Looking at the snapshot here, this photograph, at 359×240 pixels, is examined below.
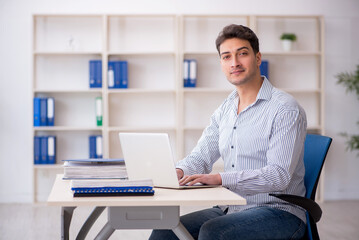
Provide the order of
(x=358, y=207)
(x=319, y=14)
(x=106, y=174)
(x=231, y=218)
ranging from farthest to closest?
1. (x=319, y=14)
2. (x=358, y=207)
3. (x=106, y=174)
4. (x=231, y=218)

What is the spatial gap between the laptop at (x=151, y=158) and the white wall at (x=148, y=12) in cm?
387

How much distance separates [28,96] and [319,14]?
3252 millimetres

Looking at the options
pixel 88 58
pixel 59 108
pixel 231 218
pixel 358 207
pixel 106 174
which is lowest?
pixel 358 207

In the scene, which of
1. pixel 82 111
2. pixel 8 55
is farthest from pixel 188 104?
pixel 8 55

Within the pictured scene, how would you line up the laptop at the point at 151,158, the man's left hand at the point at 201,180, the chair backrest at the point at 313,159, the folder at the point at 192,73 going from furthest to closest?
the folder at the point at 192,73
the chair backrest at the point at 313,159
the man's left hand at the point at 201,180
the laptop at the point at 151,158

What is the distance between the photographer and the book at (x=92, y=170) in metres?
2.31

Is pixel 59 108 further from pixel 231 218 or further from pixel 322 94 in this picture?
pixel 231 218

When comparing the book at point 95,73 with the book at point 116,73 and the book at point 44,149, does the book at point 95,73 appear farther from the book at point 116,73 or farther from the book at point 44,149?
the book at point 44,149

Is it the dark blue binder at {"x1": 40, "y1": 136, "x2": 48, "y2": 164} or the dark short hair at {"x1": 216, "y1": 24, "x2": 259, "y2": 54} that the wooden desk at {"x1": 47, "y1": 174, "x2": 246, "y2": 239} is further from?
the dark blue binder at {"x1": 40, "y1": 136, "x2": 48, "y2": 164}

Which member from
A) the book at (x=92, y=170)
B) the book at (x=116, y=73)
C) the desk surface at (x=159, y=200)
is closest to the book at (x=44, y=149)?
the book at (x=116, y=73)

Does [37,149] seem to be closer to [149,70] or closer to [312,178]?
[149,70]

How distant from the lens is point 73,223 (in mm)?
4762

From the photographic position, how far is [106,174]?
7.63 ft

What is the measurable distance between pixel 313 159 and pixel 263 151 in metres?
0.23
